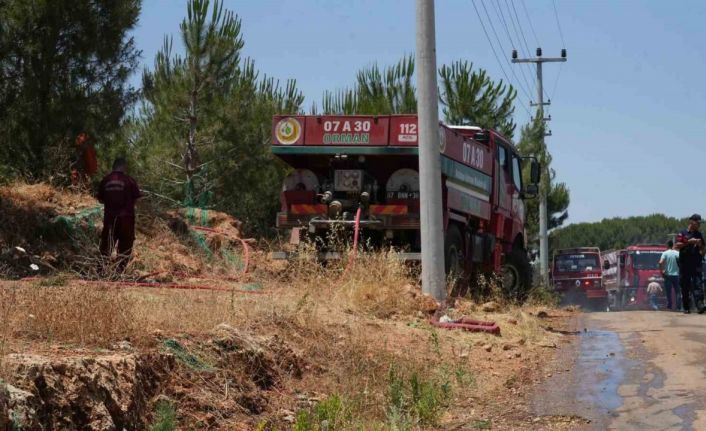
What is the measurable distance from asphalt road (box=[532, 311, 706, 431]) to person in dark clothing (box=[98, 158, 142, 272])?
5943mm

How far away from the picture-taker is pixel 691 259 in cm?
1803

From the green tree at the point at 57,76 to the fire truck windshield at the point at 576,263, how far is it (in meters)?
23.3

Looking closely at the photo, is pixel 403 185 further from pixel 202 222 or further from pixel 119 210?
pixel 202 222

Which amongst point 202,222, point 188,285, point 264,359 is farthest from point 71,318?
point 202,222

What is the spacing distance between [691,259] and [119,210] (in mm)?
10313

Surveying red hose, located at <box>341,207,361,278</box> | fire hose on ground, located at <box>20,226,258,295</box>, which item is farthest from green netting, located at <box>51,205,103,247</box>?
red hose, located at <box>341,207,361,278</box>

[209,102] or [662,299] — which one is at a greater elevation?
[209,102]

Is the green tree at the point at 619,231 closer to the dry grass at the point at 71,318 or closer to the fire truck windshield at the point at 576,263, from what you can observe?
the fire truck windshield at the point at 576,263

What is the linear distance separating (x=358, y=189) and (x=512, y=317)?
10.4 ft

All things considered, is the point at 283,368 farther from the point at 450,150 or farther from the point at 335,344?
the point at 450,150

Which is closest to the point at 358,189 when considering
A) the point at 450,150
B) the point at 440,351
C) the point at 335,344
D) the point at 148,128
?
the point at 450,150

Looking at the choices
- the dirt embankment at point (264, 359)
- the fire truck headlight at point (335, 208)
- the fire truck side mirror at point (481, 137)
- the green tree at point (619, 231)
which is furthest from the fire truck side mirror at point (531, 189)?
the green tree at point (619, 231)

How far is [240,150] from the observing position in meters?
25.9

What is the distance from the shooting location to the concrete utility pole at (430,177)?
40.8 feet
